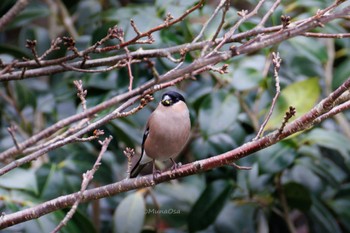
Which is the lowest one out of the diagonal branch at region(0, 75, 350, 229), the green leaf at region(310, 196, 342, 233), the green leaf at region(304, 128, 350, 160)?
the diagonal branch at region(0, 75, 350, 229)

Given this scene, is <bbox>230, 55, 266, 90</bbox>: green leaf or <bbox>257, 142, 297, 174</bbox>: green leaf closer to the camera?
<bbox>257, 142, 297, 174</bbox>: green leaf

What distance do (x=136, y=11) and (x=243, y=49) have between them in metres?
1.57

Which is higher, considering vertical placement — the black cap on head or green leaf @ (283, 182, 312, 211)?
the black cap on head

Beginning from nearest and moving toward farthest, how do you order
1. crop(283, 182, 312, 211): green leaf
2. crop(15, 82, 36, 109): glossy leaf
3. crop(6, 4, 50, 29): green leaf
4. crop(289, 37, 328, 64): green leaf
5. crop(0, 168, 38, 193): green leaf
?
crop(0, 168, 38, 193): green leaf, crop(283, 182, 312, 211): green leaf, crop(289, 37, 328, 64): green leaf, crop(15, 82, 36, 109): glossy leaf, crop(6, 4, 50, 29): green leaf

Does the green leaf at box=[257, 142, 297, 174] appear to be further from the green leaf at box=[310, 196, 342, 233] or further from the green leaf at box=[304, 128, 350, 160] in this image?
the green leaf at box=[310, 196, 342, 233]

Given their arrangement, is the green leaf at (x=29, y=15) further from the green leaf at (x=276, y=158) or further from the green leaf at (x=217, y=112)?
the green leaf at (x=276, y=158)

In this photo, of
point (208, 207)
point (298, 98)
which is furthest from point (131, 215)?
point (298, 98)

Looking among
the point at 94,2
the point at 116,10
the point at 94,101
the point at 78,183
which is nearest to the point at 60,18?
the point at 94,2

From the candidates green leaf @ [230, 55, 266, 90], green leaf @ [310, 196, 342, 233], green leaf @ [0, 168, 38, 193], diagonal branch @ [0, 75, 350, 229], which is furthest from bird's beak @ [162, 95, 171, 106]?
green leaf @ [310, 196, 342, 233]

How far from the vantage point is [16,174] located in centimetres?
253

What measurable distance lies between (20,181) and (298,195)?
1.31m

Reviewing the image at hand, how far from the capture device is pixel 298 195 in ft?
9.48

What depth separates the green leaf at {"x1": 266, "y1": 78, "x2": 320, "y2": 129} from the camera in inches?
109

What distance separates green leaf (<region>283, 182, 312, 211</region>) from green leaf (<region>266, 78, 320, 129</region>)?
0.37 m
